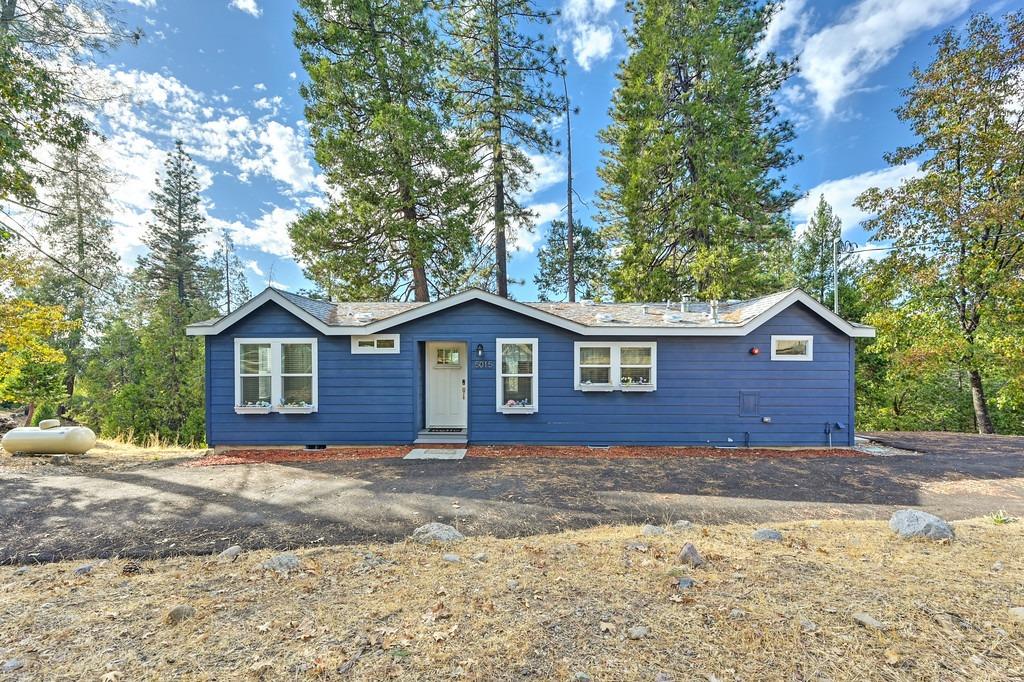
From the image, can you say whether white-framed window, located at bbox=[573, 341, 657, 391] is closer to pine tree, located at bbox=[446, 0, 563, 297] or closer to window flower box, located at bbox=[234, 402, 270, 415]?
window flower box, located at bbox=[234, 402, 270, 415]

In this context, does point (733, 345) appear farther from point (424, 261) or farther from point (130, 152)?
point (130, 152)

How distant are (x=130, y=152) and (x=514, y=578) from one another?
13.8 m

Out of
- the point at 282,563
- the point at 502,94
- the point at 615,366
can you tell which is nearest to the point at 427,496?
the point at 282,563

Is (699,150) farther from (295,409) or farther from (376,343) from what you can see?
(295,409)

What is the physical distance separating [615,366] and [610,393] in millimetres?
586

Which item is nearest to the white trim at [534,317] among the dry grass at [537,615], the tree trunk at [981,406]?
the dry grass at [537,615]

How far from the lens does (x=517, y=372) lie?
8.67 m

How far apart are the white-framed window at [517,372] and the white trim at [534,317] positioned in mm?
708

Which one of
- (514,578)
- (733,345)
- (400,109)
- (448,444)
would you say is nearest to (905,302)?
(733,345)

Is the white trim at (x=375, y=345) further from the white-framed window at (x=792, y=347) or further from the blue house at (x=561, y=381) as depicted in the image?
the white-framed window at (x=792, y=347)

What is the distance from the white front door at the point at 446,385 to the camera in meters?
9.76

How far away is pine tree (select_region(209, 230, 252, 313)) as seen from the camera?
28250 mm

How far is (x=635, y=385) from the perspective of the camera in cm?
859

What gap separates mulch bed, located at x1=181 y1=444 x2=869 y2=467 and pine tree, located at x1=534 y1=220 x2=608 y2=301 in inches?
446
